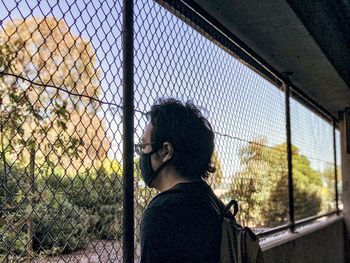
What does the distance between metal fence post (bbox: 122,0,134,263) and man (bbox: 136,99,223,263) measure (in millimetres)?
345

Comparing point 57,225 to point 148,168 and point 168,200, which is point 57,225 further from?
point 168,200

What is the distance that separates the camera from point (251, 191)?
4.34 m

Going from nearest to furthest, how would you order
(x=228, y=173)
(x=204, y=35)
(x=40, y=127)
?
1. (x=40, y=127)
2. (x=204, y=35)
3. (x=228, y=173)

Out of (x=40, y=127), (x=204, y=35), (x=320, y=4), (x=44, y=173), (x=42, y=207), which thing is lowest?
(x=42, y=207)

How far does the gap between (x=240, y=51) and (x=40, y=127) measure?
256 cm

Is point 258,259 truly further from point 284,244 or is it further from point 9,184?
point 284,244

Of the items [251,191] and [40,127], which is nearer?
[40,127]

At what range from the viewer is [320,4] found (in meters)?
4.01

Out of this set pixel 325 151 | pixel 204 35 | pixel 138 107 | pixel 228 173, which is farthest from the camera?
pixel 325 151

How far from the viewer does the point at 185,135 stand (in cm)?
166

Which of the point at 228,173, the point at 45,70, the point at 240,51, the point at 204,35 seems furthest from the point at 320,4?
the point at 45,70

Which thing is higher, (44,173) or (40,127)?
(40,127)

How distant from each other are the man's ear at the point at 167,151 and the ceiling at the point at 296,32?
2069 mm

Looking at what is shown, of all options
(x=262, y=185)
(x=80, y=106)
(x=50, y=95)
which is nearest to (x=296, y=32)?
(x=262, y=185)
